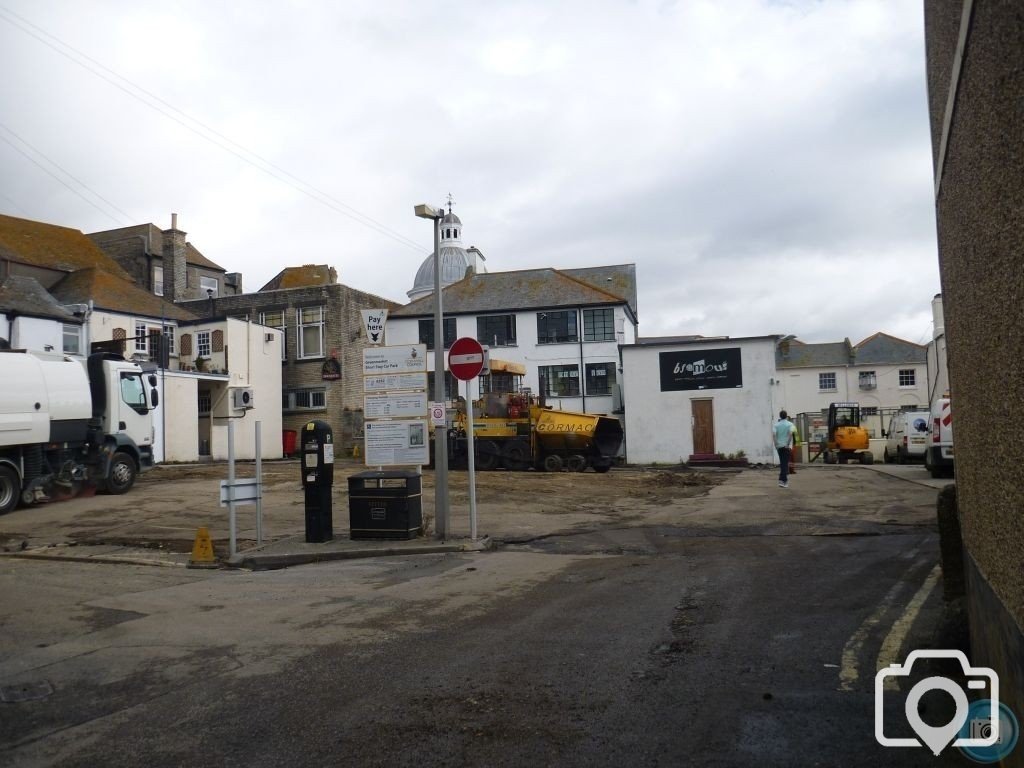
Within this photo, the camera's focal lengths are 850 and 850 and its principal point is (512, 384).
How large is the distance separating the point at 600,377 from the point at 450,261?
30.9 meters

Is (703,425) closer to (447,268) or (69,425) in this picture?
(69,425)

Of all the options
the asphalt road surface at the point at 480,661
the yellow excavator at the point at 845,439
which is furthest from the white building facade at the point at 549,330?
the asphalt road surface at the point at 480,661

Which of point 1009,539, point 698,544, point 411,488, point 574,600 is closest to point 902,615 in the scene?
point 574,600

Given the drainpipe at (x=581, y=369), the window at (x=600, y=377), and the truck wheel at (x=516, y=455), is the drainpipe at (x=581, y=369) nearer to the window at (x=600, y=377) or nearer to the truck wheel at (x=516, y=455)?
the window at (x=600, y=377)

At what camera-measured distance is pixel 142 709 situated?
17.7ft

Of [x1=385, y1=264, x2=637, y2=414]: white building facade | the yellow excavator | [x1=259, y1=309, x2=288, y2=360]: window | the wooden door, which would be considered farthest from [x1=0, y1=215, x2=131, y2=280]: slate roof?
the yellow excavator

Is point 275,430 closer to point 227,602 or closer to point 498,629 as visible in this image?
point 227,602

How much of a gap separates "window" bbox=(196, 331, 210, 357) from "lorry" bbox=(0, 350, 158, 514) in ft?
52.9

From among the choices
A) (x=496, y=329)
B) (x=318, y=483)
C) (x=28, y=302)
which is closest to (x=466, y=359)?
(x=318, y=483)

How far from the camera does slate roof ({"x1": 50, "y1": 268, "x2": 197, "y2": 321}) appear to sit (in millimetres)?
36281

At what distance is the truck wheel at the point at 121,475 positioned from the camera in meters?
20.0

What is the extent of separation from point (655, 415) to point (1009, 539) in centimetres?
3113

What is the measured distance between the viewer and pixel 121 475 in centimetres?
2023

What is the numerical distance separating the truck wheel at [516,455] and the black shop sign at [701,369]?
7914mm
